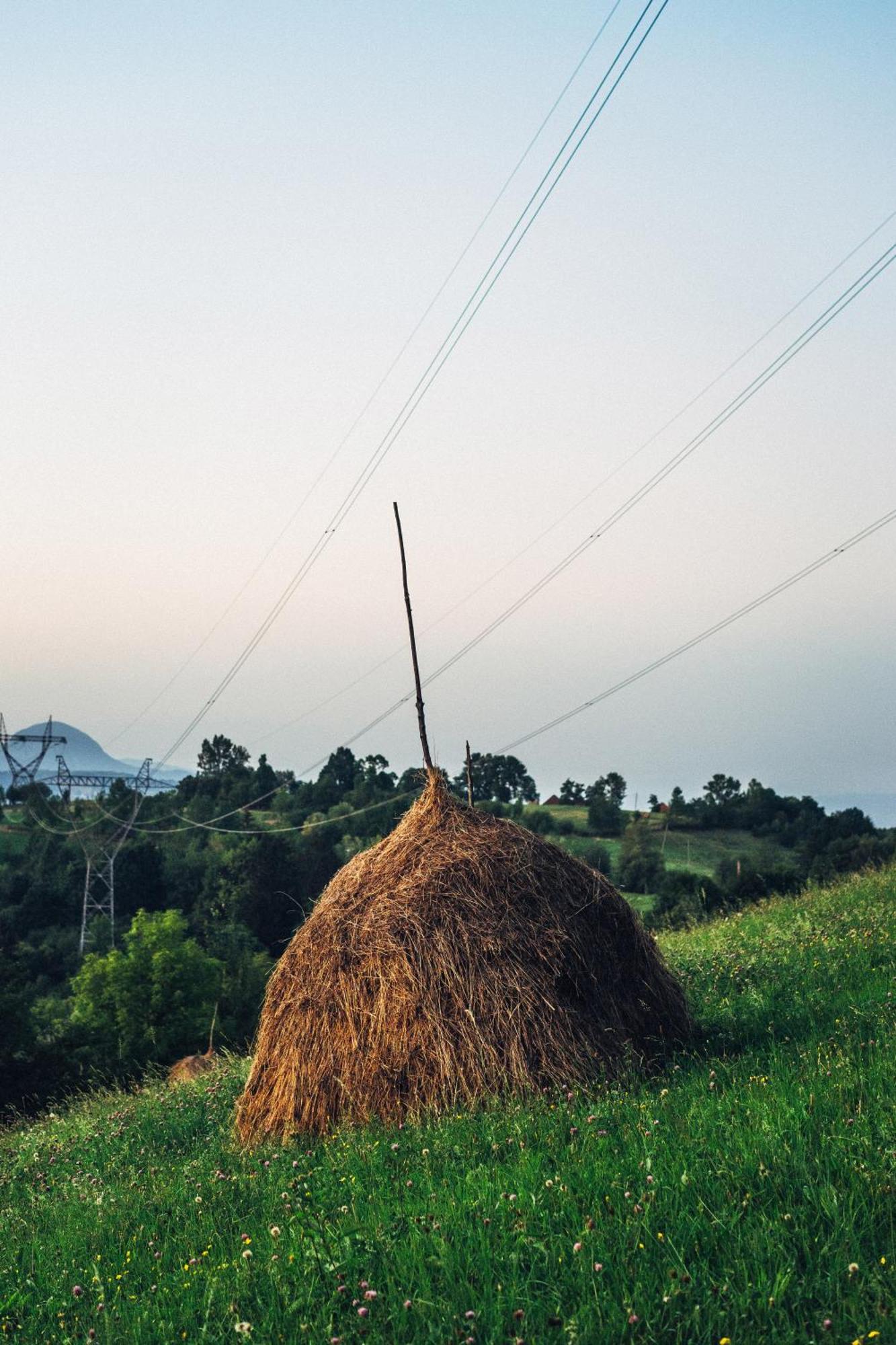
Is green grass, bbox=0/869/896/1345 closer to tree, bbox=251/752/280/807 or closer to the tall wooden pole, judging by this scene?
the tall wooden pole

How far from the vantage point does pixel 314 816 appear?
3610 inches

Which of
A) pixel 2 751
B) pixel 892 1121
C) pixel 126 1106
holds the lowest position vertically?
pixel 126 1106

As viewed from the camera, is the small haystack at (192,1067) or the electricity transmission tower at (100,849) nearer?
the small haystack at (192,1067)

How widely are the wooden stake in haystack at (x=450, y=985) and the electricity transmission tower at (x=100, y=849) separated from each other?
5478cm

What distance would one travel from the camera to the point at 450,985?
10047mm

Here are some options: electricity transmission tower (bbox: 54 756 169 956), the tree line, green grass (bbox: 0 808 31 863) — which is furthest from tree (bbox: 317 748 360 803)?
green grass (bbox: 0 808 31 863)

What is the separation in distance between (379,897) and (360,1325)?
541 centimetres

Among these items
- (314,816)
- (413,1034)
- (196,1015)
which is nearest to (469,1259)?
(413,1034)

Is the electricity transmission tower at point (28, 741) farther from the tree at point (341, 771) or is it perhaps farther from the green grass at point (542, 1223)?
the green grass at point (542, 1223)

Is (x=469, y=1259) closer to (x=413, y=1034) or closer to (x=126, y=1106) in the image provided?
(x=413, y=1034)

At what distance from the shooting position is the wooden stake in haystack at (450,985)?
978cm

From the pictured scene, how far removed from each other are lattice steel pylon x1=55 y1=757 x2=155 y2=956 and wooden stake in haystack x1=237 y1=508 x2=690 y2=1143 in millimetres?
55681

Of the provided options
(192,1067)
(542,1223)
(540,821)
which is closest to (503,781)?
(540,821)

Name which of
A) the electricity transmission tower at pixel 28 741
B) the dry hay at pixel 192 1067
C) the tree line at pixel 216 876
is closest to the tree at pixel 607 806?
the tree line at pixel 216 876
